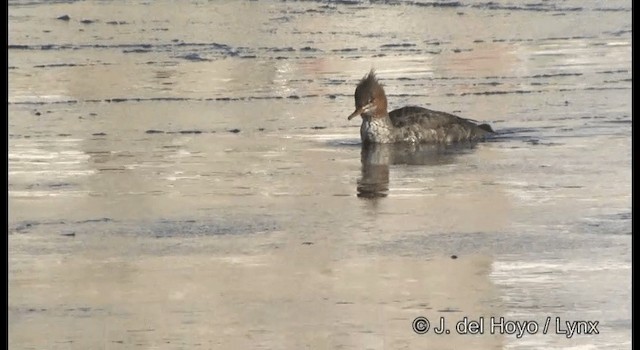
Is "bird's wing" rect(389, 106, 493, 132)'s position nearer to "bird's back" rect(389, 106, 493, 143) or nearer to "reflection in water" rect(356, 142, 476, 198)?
"bird's back" rect(389, 106, 493, 143)

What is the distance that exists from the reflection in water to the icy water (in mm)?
37

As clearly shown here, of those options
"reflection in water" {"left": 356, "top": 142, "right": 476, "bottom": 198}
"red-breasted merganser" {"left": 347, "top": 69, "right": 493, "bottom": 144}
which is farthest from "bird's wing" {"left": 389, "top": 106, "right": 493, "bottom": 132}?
"reflection in water" {"left": 356, "top": 142, "right": 476, "bottom": 198}

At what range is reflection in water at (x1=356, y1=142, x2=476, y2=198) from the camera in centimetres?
1015

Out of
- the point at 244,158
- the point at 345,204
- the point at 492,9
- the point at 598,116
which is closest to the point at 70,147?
the point at 244,158

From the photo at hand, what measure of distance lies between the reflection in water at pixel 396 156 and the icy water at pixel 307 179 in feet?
0.12

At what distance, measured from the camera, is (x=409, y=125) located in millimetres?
11453

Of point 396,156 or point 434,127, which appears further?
point 434,127

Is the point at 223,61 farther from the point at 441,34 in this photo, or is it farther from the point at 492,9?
the point at 492,9

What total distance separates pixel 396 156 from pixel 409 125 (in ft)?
1.58

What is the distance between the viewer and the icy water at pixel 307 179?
750cm

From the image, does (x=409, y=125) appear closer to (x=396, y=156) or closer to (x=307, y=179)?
(x=396, y=156)

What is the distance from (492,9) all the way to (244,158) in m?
5.99

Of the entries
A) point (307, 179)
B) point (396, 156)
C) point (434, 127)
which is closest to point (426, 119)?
point (434, 127)

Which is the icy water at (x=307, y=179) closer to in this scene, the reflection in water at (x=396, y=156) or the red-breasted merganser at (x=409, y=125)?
the reflection in water at (x=396, y=156)
